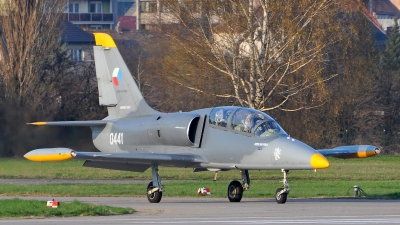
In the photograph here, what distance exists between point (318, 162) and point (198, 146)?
3.35 meters

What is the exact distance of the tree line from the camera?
34125 millimetres

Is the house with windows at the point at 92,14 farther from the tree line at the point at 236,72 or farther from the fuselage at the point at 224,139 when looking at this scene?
the fuselage at the point at 224,139

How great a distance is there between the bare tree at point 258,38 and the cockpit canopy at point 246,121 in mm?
15175

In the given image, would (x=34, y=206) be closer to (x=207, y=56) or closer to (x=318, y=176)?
(x=318, y=176)

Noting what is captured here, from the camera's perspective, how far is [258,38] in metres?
34.7

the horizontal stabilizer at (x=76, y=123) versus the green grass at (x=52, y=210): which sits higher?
the horizontal stabilizer at (x=76, y=123)

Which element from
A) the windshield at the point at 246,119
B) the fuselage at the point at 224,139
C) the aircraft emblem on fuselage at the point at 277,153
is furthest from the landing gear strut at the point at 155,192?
the aircraft emblem on fuselage at the point at 277,153

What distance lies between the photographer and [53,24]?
4369cm

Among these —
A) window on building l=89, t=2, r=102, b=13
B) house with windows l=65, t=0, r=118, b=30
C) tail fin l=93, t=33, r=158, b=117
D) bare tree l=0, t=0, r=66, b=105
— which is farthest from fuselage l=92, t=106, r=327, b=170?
window on building l=89, t=2, r=102, b=13

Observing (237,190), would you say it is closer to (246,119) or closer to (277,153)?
(246,119)

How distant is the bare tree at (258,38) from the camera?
111ft

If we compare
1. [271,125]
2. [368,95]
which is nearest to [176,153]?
[271,125]

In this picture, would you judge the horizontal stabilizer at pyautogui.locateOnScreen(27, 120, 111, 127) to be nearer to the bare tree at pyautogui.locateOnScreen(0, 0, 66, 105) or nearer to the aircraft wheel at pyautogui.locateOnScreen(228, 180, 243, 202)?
the aircraft wheel at pyautogui.locateOnScreen(228, 180, 243, 202)

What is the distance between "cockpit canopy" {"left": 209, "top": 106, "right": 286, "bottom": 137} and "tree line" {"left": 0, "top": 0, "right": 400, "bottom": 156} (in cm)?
1475
